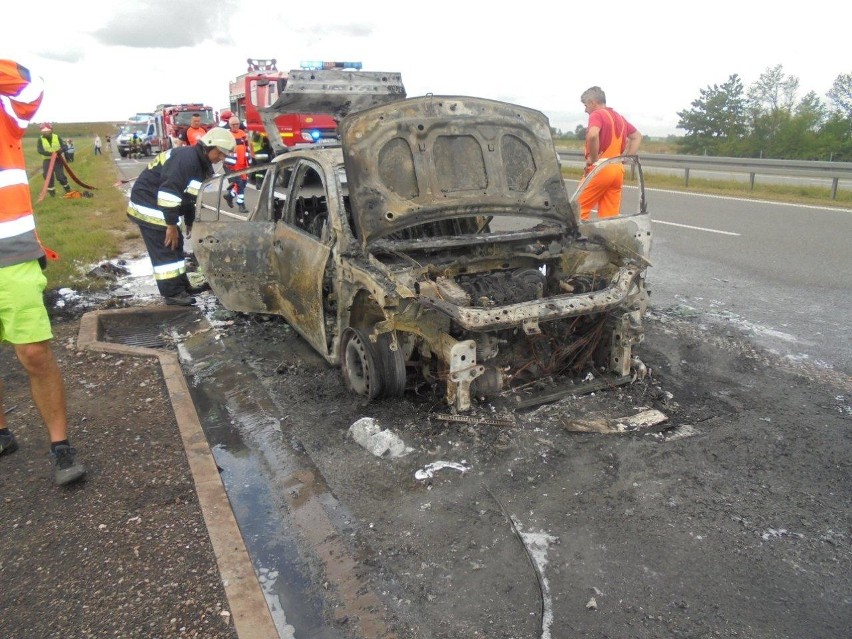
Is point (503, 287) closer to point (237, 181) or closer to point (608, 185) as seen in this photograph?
point (608, 185)

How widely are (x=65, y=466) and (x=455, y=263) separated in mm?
2500

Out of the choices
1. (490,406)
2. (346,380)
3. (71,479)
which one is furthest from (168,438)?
(490,406)

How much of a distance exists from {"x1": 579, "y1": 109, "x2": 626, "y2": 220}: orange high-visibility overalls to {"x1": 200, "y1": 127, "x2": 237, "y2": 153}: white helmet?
353cm

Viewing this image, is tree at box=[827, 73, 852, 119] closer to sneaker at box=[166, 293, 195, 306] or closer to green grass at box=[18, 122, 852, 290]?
green grass at box=[18, 122, 852, 290]

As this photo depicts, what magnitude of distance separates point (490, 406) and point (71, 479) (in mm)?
2355

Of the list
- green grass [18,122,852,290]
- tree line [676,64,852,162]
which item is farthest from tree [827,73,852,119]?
green grass [18,122,852,290]

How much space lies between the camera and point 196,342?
230 inches

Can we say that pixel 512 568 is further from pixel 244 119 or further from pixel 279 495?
pixel 244 119

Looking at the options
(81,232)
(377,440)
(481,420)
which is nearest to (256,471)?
(377,440)

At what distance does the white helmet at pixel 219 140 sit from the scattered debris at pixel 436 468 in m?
4.08

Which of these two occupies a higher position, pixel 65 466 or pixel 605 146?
pixel 605 146

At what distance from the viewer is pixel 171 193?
6.15m

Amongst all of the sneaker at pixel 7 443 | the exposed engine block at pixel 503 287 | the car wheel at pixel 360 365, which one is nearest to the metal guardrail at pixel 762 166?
the exposed engine block at pixel 503 287

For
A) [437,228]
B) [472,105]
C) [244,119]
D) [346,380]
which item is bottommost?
[346,380]
